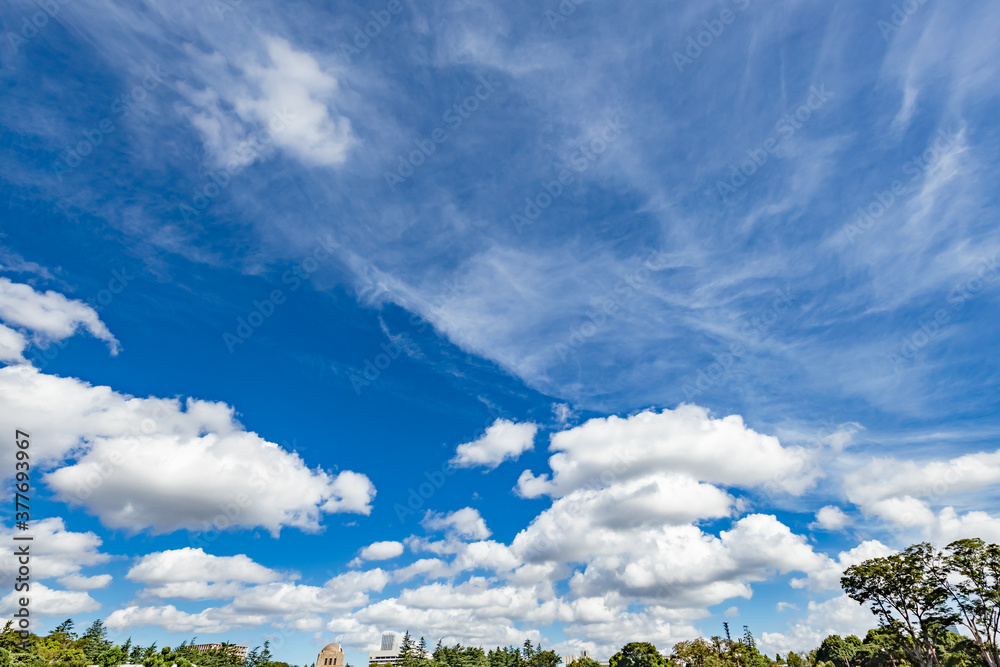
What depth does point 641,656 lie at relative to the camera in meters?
82.9

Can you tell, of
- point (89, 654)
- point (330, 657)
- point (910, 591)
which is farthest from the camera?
point (330, 657)

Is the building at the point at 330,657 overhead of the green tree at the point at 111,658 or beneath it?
beneath

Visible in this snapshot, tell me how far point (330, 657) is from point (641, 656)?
527 ft

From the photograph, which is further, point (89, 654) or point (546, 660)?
point (546, 660)

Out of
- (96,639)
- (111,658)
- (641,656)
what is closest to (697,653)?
(641,656)

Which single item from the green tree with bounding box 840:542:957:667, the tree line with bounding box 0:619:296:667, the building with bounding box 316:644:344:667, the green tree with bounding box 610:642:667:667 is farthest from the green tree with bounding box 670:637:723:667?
the building with bounding box 316:644:344:667

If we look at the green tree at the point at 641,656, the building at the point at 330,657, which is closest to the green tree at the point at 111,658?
the green tree at the point at 641,656

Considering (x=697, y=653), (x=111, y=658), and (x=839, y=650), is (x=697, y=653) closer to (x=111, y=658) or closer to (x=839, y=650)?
(x=839, y=650)

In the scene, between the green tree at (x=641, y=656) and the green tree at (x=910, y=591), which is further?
the green tree at (x=641, y=656)

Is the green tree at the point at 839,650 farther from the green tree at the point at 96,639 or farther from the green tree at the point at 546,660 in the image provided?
the green tree at the point at 96,639

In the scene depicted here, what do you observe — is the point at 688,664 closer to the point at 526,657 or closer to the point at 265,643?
the point at 526,657

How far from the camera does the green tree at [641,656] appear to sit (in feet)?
264

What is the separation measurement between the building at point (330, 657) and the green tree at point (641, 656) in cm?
15316

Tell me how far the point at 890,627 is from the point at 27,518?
73.8m
